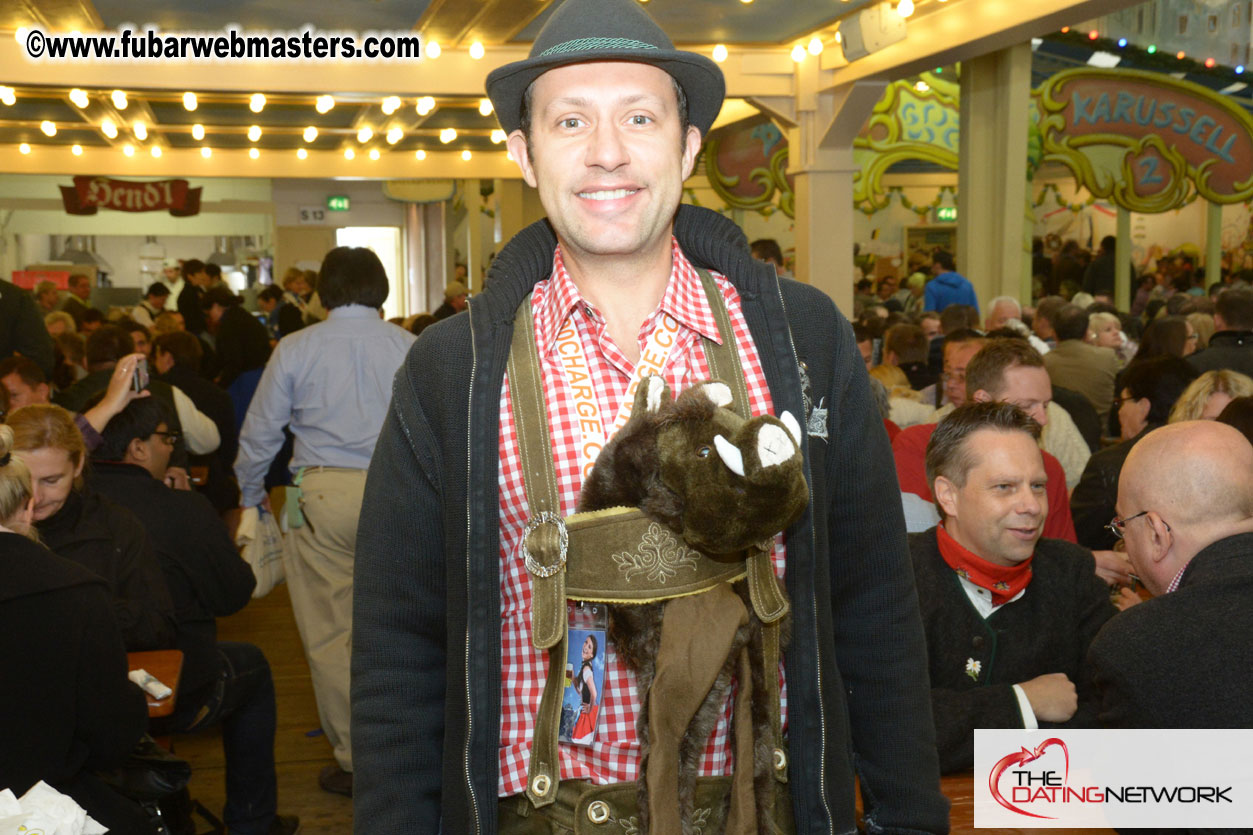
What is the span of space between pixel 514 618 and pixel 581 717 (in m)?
0.14

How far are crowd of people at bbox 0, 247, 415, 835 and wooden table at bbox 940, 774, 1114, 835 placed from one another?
172 centimetres

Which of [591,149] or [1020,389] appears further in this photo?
[1020,389]

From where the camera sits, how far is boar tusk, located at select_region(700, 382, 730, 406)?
52.1 inches

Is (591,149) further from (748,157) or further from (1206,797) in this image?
(748,157)

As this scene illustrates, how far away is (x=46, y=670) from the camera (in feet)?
8.17

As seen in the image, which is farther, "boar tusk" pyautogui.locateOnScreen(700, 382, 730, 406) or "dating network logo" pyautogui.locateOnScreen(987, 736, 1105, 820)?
"dating network logo" pyautogui.locateOnScreen(987, 736, 1105, 820)

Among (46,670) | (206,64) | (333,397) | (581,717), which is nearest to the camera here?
(581,717)

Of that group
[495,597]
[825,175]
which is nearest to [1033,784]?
[495,597]

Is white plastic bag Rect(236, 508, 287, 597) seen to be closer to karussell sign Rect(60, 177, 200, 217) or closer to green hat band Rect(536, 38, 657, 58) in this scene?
green hat band Rect(536, 38, 657, 58)

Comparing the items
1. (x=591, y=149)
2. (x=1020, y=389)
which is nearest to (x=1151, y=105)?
(x=1020, y=389)

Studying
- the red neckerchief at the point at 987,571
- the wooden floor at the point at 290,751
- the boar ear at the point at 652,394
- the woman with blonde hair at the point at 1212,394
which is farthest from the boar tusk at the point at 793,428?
the wooden floor at the point at 290,751

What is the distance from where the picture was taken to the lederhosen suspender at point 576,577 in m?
1.36

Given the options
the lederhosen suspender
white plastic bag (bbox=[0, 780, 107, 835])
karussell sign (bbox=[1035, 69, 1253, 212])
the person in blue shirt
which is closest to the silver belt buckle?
the lederhosen suspender

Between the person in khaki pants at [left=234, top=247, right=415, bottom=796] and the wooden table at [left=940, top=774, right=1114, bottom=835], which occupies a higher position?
the person in khaki pants at [left=234, top=247, right=415, bottom=796]
